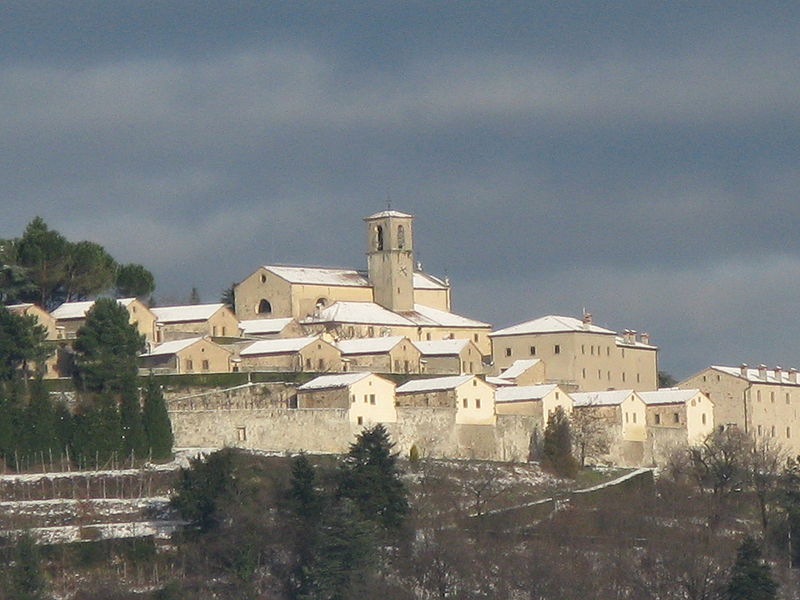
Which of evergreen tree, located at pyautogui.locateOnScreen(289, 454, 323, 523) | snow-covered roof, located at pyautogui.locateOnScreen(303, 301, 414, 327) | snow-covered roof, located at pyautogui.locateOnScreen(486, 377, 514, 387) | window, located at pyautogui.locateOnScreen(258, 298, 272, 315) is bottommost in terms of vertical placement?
evergreen tree, located at pyautogui.locateOnScreen(289, 454, 323, 523)

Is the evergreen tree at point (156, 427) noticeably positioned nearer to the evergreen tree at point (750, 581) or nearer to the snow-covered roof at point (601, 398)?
the snow-covered roof at point (601, 398)

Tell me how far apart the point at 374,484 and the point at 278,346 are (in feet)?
52.0

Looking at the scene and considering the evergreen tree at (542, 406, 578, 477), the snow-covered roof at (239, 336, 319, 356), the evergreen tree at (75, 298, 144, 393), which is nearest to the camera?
the evergreen tree at (75, 298, 144, 393)

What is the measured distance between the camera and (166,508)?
243ft

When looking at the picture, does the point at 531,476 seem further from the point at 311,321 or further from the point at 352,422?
the point at 311,321

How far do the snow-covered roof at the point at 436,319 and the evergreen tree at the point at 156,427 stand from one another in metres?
19.6

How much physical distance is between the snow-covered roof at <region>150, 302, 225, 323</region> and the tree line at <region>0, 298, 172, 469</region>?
837cm

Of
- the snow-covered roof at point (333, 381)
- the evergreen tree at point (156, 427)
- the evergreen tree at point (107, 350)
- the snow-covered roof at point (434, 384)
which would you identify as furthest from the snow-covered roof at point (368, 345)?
the evergreen tree at point (156, 427)

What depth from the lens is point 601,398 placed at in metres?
88.9

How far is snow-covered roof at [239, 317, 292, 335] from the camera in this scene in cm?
9275

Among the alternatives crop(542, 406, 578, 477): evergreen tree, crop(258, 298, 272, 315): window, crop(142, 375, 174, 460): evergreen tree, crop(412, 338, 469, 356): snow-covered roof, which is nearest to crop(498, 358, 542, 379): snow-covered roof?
crop(412, 338, 469, 356): snow-covered roof

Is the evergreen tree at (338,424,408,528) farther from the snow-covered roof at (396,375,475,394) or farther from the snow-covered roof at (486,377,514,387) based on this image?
the snow-covered roof at (486,377,514,387)

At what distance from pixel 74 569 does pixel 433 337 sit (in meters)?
29.4

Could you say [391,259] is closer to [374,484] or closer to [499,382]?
[499,382]
